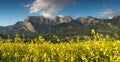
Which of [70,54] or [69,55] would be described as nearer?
[69,55]

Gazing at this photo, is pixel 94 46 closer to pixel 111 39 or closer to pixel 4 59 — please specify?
pixel 111 39

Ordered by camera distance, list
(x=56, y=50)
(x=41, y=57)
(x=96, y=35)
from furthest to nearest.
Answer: (x=96, y=35)
(x=56, y=50)
(x=41, y=57)

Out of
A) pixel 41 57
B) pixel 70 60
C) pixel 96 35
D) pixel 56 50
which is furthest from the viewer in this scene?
pixel 96 35

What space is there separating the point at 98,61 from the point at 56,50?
79.5 inches

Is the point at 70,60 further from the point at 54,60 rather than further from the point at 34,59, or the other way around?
the point at 34,59

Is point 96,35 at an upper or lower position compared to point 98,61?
upper

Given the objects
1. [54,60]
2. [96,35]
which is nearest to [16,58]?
[54,60]

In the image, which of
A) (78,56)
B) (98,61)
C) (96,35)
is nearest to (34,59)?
(78,56)

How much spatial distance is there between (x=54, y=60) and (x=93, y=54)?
5.31 feet

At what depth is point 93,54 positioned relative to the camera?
957 centimetres

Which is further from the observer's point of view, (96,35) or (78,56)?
(96,35)

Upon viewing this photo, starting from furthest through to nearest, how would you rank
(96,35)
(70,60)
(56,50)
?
1. (96,35)
2. (56,50)
3. (70,60)

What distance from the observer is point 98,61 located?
9.91 meters

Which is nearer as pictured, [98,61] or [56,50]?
[98,61]
